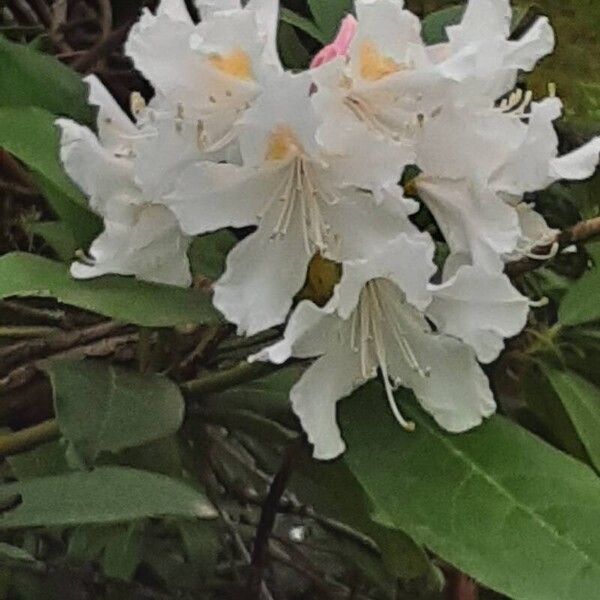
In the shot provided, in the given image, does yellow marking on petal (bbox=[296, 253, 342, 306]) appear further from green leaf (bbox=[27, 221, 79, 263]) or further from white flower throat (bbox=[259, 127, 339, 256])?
green leaf (bbox=[27, 221, 79, 263])

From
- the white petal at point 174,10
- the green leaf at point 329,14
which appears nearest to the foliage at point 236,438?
the green leaf at point 329,14

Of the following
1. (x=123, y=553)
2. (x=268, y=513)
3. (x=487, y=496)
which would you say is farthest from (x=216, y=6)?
(x=123, y=553)

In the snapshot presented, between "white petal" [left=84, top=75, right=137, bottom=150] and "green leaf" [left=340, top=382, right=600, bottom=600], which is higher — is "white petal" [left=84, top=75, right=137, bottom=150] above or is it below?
above

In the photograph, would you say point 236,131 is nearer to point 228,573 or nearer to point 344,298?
point 344,298

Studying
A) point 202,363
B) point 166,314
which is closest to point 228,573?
point 202,363

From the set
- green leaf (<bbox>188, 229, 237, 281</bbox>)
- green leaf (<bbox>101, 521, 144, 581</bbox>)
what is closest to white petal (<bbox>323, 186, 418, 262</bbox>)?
green leaf (<bbox>188, 229, 237, 281</bbox>)

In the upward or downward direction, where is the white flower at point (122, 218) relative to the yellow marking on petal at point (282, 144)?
downward

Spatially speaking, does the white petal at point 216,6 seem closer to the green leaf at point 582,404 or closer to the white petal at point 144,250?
the white petal at point 144,250
